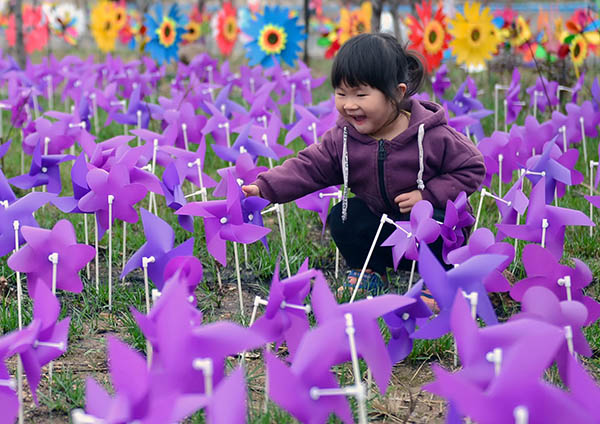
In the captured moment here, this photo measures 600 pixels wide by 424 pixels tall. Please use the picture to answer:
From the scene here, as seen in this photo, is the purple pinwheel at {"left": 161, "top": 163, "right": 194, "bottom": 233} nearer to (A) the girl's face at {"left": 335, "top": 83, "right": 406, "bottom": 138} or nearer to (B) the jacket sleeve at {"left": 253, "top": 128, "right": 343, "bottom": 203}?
(B) the jacket sleeve at {"left": 253, "top": 128, "right": 343, "bottom": 203}

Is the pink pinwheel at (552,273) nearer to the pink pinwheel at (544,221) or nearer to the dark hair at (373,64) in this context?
the pink pinwheel at (544,221)

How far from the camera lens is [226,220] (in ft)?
Result: 6.33

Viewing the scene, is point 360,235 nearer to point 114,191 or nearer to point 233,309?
point 233,309

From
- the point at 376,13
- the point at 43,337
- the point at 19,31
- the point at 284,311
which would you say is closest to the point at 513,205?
the point at 284,311

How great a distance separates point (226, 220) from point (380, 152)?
1.42 ft

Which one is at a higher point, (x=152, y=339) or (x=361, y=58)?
(x=361, y=58)

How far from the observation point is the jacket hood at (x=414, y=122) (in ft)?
6.82

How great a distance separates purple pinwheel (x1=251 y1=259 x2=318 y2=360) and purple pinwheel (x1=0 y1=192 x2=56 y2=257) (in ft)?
2.15

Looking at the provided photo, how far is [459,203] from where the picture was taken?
188cm

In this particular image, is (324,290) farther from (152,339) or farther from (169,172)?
(169,172)

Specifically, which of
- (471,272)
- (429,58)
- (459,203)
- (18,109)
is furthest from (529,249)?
(429,58)

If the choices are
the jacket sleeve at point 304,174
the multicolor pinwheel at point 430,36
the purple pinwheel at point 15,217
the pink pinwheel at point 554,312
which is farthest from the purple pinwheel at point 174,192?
the multicolor pinwheel at point 430,36

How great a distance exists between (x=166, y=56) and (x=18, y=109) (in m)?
1.63

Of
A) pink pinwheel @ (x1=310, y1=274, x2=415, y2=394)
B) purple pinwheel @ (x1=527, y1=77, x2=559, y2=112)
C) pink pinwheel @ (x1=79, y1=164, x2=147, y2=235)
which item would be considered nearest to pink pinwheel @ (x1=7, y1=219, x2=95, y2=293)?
pink pinwheel @ (x1=79, y1=164, x2=147, y2=235)
